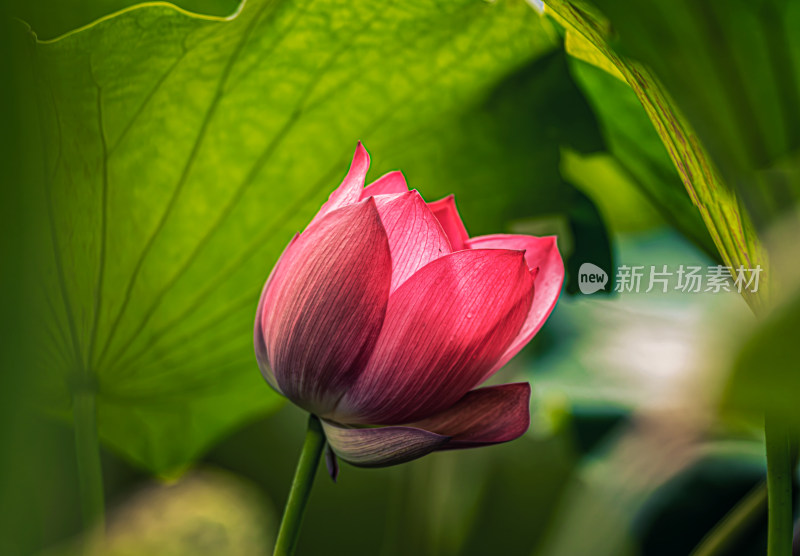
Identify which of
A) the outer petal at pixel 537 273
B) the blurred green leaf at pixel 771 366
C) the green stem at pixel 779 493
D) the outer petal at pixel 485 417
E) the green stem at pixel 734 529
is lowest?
the green stem at pixel 734 529

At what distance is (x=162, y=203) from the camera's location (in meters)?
0.29

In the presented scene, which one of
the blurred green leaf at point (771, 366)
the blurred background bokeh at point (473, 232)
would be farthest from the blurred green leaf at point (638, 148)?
the blurred green leaf at point (771, 366)

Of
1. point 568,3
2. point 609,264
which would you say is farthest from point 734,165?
point 609,264

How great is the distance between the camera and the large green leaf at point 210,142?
0.84 ft

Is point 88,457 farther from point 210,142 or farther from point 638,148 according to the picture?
point 638,148

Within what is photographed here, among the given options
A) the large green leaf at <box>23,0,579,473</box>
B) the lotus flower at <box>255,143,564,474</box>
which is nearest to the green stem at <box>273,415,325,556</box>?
the lotus flower at <box>255,143,564,474</box>

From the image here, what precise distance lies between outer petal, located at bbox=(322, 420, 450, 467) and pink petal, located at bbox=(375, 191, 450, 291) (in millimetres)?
42

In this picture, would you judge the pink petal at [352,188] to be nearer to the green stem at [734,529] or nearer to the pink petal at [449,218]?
the pink petal at [449,218]

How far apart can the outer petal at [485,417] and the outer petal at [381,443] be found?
0.01 meters

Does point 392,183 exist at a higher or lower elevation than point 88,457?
higher

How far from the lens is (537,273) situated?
213 mm

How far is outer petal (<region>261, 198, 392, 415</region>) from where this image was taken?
17cm

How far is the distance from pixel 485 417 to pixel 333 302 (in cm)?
6

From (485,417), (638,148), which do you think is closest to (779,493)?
(485,417)
